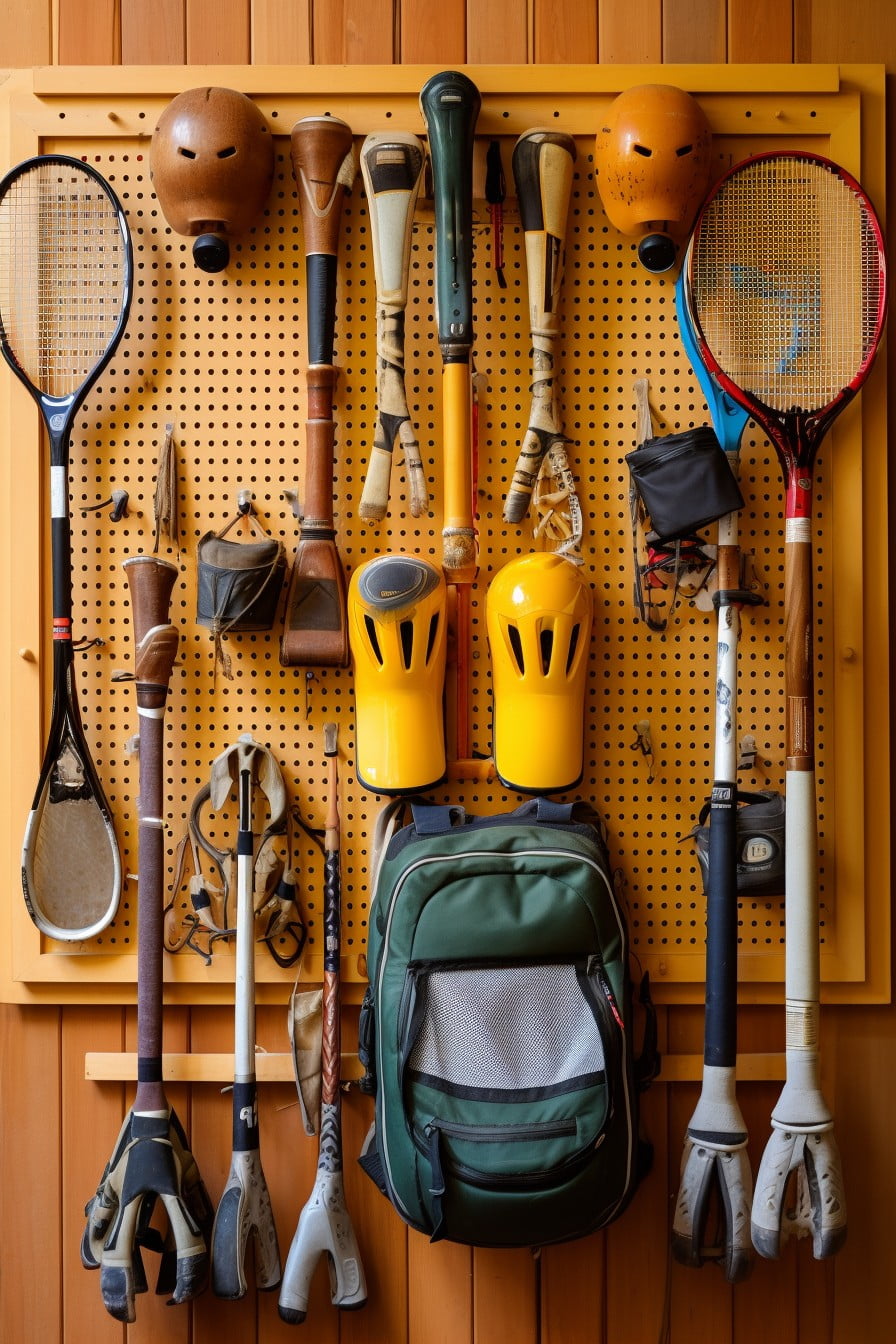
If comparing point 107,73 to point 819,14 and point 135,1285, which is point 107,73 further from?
point 135,1285

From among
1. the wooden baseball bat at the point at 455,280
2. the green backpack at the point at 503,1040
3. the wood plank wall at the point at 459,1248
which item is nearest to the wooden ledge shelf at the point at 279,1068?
the wood plank wall at the point at 459,1248

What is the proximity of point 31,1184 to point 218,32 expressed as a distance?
1.77m

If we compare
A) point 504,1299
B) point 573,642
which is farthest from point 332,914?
point 504,1299

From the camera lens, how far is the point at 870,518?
1.45 metres

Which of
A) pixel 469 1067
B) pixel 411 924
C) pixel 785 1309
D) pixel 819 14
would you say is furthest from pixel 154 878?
pixel 819 14

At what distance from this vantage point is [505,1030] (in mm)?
1277

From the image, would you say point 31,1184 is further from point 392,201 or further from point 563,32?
point 563,32

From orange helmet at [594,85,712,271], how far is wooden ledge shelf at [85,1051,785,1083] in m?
1.16

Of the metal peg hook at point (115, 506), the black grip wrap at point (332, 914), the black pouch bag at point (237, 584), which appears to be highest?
the metal peg hook at point (115, 506)

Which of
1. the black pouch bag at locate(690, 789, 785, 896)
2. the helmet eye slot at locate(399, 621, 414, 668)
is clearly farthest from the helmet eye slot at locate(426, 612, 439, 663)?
the black pouch bag at locate(690, 789, 785, 896)

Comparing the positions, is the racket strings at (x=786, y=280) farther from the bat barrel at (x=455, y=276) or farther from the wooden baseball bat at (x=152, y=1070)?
the wooden baseball bat at (x=152, y=1070)

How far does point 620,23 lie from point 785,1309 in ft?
6.38

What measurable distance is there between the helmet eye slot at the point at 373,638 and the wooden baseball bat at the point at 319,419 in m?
0.05

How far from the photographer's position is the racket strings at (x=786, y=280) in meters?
1.39
